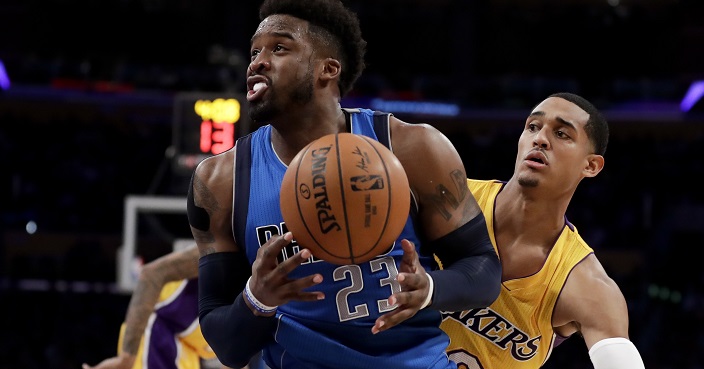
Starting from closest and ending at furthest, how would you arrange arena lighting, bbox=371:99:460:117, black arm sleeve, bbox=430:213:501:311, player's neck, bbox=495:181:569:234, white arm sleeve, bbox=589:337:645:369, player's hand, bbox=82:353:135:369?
black arm sleeve, bbox=430:213:501:311 → white arm sleeve, bbox=589:337:645:369 → player's neck, bbox=495:181:569:234 → player's hand, bbox=82:353:135:369 → arena lighting, bbox=371:99:460:117

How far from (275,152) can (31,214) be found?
12.5 metres

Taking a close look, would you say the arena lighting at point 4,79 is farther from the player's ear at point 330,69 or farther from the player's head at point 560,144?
the player's ear at point 330,69

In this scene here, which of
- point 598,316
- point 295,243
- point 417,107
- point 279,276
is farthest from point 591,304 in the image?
point 417,107

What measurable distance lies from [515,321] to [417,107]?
11487mm

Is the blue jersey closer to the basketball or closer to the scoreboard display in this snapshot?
the basketball

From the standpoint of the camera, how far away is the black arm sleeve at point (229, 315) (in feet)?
8.51

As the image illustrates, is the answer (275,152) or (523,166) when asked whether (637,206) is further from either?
(275,152)

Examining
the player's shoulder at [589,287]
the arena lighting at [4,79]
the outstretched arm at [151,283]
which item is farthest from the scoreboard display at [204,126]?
the arena lighting at [4,79]

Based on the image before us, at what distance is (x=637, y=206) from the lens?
48.6 feet

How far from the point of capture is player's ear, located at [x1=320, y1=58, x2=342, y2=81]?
2832mm

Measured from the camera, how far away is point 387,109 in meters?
15.0

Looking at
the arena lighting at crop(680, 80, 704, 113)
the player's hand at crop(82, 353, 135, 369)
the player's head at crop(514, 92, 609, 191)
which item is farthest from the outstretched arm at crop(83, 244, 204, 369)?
the arena lighting at crop(680, 80, 704, 113)

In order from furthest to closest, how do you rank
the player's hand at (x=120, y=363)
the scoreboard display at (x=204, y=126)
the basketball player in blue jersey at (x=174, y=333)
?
the scoreboard display at (x=204, y=126)
the basketball player in blue jersey at (x=174, y=333)
the player's hand at (x=120, y=363)

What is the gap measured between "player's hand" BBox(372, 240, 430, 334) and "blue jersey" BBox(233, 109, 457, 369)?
0.35 m
